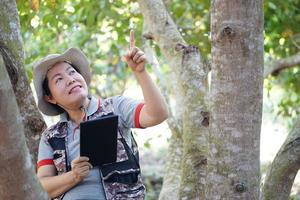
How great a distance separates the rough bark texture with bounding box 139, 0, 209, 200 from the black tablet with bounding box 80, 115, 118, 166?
60 centimetres

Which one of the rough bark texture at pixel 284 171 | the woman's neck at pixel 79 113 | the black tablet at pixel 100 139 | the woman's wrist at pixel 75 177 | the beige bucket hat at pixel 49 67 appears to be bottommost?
the rough bark texture at pixel 284 171

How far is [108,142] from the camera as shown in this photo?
255cm

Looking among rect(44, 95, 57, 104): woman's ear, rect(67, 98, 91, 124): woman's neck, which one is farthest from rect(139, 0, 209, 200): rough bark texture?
rect(44, 95, 57, 104): woman's ear

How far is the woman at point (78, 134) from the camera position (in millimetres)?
2568

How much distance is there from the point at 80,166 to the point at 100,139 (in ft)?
0.46

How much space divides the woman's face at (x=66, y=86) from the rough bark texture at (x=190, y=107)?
26.6 inches

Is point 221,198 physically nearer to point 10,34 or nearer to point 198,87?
point 198,87

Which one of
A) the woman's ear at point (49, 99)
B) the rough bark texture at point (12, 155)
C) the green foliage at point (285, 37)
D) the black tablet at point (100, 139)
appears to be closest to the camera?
the rough bark texture at point (12, 155)

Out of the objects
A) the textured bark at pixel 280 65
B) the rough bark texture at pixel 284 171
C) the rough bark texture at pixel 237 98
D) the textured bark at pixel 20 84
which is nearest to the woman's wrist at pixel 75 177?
the textured bark at pixel 20 84

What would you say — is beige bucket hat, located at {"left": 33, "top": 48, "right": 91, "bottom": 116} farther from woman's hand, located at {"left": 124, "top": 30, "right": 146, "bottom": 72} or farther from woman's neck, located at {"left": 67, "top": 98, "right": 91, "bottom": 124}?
woman's hand, located at {"left": 124, "top": 30, "right": 146, "bottom": 72}

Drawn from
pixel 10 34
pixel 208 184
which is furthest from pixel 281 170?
pixel 10 34

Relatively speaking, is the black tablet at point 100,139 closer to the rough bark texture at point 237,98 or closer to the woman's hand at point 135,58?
the woman's hand at point 135,58

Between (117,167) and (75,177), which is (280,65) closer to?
(117,167)

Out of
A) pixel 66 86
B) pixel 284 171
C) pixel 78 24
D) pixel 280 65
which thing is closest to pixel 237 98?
pixel 284 171
